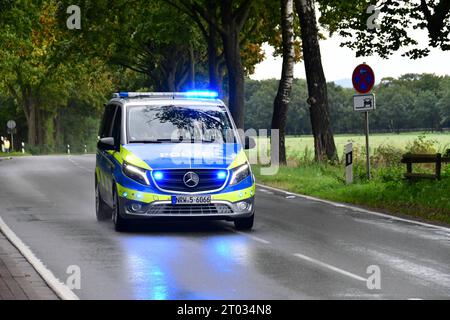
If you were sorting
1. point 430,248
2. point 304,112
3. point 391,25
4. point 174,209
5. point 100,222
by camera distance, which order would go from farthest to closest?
point 304,112 → point 391,25 → point 100,222 → point 174,209 → point 430,248

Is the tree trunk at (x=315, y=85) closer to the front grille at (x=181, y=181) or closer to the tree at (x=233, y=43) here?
the tree at (x=233, y=43)

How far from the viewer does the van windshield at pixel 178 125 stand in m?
15.5

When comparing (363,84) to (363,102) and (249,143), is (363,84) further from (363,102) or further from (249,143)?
(249,143)

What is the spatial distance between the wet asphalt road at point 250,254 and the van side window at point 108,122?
1.53 metres

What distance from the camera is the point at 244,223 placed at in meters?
15.3

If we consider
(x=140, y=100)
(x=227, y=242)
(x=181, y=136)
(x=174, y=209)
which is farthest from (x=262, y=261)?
(x=140, y=100)

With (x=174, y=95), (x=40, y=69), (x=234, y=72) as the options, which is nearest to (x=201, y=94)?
(x=174, y=95)

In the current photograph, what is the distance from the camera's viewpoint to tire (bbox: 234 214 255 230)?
15203 mm

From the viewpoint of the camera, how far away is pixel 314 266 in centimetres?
1147

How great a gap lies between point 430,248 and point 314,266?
7.99ft

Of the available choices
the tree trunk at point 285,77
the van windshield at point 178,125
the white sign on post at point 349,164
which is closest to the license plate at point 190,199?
the van windshield at point 178,125

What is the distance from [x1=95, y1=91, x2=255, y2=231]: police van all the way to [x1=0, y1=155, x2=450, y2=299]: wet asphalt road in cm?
42
